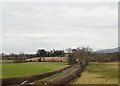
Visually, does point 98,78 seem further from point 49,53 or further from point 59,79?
point 49,53

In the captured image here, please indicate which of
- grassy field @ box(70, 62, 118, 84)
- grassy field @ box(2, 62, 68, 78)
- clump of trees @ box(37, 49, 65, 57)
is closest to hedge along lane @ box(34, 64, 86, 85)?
grassy field @ box(70, 62, 118, 84)

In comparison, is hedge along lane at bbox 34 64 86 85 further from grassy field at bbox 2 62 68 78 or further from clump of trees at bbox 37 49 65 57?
clump of trees at bbox 37 49 65 57

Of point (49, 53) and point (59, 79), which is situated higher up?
point (49, 53)

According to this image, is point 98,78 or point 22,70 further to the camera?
point 22,70

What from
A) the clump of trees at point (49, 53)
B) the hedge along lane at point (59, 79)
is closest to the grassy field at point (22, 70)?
the hedge along lane at point (59, 79)

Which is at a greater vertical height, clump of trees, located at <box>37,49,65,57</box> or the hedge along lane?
clump of trees, located at <box>37,49,65,57</box>

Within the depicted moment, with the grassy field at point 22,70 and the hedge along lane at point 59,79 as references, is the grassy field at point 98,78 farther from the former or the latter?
the grassy field at point 22,70

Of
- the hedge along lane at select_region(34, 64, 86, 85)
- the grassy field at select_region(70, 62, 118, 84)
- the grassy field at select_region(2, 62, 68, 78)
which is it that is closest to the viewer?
the hedge along lane at select_region(34, 64, 86, 85)

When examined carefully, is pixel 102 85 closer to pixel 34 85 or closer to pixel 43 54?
pixel 34 85

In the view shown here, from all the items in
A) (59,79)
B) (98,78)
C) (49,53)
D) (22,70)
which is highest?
(49,53)

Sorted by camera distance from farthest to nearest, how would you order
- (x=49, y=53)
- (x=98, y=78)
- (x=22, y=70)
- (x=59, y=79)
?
(x=49, y=53) → (x=22, y=70) → (x=98, y=78) → (x=59, y=79)

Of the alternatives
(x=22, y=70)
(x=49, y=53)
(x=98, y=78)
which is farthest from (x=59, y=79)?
(x=49, y=53)

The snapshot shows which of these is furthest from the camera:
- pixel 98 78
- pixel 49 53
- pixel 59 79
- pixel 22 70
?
pixel 49 53

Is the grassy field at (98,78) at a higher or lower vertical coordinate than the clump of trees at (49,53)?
lower
